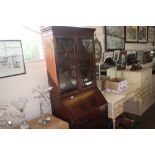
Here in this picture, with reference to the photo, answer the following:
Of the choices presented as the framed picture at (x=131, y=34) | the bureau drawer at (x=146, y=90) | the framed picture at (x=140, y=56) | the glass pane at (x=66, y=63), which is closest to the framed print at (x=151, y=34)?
the framed picture at (x=140, y=56)

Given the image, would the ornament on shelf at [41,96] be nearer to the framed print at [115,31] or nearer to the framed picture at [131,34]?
the framed print at [115,31]

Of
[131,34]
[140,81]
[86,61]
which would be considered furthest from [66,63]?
[131,34]

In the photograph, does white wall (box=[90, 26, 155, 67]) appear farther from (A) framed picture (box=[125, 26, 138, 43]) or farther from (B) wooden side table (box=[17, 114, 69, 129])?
(B) wooden side table (box=[17, 114, 69, 129])

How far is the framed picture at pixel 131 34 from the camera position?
382cm

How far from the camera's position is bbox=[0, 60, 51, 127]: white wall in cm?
180

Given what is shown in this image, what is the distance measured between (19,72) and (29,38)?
0.44 metres

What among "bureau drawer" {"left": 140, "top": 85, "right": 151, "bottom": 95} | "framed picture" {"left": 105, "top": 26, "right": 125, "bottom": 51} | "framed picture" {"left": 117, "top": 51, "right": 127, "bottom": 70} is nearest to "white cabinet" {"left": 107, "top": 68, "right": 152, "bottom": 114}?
"bureau drawer" {"left": 140, "top": 85, "right": 151, "bottom": 95}

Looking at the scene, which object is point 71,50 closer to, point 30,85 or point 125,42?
point 30,85

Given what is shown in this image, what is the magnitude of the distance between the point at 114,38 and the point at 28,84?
2136mm

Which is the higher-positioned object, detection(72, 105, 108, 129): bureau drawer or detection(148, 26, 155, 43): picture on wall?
detection(148, 26, 155, 43): picture on wall

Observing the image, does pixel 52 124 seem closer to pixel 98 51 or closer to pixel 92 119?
pixel 92 119

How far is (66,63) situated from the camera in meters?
2.07

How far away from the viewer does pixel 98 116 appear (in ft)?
7.61
